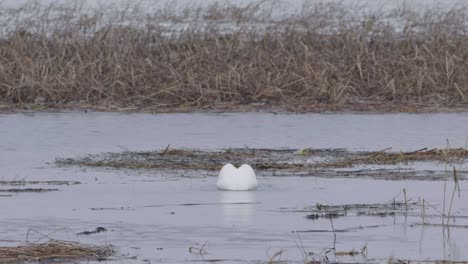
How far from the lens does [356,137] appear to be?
1389 centimetres

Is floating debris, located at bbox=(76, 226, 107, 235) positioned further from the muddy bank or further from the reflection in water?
the muddy bank

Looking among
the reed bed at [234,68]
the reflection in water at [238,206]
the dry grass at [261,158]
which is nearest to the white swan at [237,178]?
the reflection in water at [238,206]

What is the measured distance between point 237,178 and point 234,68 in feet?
23.8

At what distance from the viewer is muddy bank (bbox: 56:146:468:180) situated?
36.7ft

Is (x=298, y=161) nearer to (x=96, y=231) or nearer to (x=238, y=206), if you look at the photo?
(x=238, y=206)

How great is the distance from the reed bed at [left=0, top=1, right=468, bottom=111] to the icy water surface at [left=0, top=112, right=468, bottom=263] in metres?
1.73

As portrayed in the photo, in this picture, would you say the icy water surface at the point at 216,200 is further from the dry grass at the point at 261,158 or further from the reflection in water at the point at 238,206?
→ the dry grass at the point at 261,158

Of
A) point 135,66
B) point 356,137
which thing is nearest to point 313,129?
point 356,137

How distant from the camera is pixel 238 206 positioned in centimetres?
923

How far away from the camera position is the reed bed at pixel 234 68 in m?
16.8

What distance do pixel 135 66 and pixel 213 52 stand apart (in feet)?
4.31

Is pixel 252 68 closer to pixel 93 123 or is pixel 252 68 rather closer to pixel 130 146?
pixel 93 123

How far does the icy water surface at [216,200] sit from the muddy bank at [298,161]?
352 millimetres

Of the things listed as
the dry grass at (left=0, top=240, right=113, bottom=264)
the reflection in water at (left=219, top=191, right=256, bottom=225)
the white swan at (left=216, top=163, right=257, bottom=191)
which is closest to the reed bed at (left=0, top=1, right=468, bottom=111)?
the white swan at (left=216, top=163, right=257, bottom=191)
